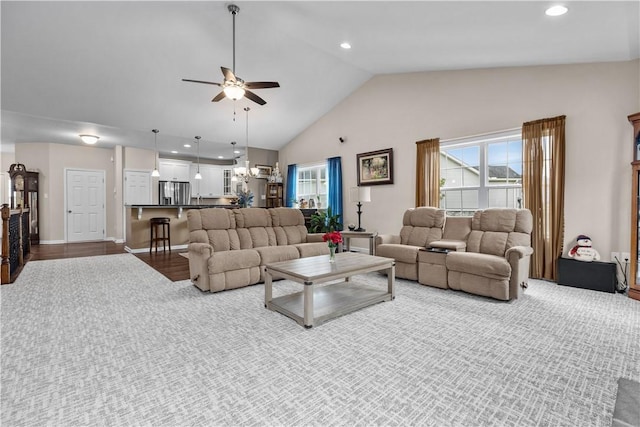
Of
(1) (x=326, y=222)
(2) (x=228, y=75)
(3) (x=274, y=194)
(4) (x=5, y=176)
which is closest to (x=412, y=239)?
(1) (x=326, y=222)

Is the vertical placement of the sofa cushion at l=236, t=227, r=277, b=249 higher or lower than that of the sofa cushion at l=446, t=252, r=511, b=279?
higher

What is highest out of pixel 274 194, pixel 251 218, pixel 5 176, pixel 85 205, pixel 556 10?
pixel 556 10

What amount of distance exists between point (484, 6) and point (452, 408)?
3.57 metres

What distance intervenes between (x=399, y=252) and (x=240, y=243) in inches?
90.1

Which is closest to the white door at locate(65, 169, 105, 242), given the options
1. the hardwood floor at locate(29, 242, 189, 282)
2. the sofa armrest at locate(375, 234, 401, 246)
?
the hardwood floor at locate(29, 242, 189, 282)

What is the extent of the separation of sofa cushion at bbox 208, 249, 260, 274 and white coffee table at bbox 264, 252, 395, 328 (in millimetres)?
820

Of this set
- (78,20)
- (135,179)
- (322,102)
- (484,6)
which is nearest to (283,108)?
(322,102)

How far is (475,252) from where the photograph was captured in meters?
4.02

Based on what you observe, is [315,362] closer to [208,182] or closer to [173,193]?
[173,193]

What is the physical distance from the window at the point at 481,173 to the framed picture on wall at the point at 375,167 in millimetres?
1023

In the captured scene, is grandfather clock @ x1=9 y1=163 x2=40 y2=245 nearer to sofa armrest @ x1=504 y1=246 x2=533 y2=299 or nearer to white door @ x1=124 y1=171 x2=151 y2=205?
white door @ x1=124 y1=171 x2=151 y2=205

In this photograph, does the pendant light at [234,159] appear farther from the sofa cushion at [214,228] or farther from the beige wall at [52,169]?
the beige wall at [52,169]

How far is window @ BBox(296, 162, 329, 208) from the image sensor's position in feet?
25.7

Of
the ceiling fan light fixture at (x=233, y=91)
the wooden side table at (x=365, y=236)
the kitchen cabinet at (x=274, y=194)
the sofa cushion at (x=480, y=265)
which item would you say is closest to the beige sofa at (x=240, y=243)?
the wooden side table at (x=365, y=236)
